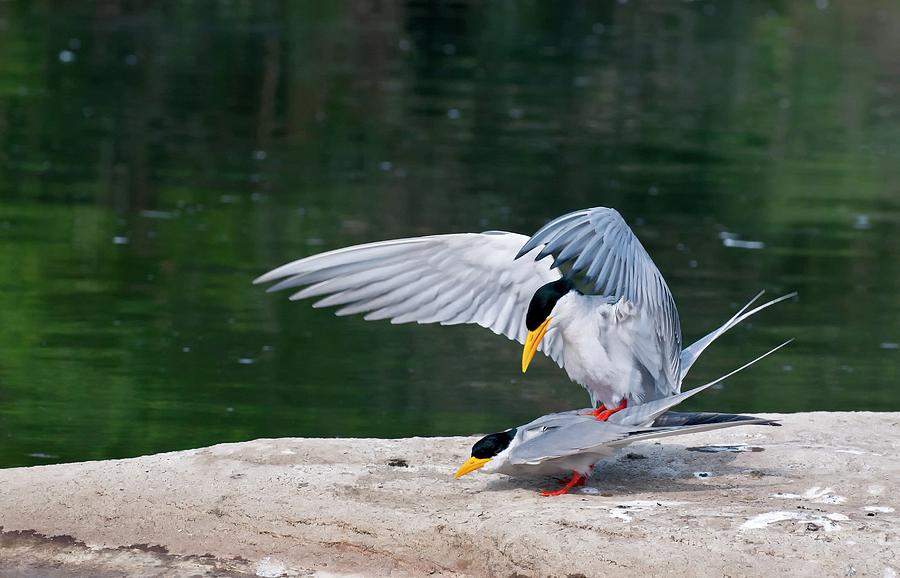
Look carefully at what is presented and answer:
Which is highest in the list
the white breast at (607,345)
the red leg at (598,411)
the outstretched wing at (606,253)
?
the outstretched wing at (606,253)

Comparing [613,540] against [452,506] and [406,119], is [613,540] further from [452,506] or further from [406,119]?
[406,119]

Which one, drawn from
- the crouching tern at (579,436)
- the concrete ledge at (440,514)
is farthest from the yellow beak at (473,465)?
the concrete ledge at (440,514)

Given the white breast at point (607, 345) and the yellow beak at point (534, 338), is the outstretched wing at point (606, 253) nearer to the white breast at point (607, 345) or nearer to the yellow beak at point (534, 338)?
the white breast at point (607, 345)

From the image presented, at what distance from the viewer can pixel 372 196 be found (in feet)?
41.8

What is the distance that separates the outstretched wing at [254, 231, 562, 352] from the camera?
216 inches

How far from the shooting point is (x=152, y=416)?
24.9ft

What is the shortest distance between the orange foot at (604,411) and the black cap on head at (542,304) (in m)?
0.38

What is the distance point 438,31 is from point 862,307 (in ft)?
48.4

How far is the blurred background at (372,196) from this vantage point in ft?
26.8

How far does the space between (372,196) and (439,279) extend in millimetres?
7249

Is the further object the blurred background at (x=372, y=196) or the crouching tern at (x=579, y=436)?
the blurred background at (x=372, y=196)

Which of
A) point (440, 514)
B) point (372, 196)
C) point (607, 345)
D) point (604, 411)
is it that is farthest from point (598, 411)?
point (372, 196)

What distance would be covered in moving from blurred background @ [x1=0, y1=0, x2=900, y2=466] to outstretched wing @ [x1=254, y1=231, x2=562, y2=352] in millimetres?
2010

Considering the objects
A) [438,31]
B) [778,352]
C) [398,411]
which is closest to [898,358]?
[778,352]
